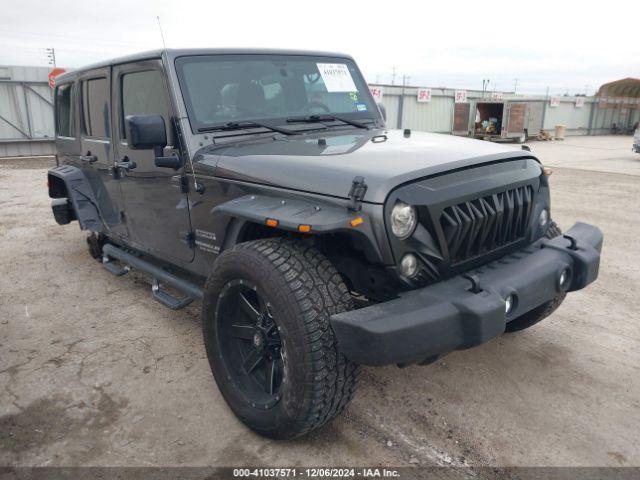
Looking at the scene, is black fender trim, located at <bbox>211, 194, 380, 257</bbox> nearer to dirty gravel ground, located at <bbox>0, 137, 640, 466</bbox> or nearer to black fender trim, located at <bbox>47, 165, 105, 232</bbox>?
dirty gravel ground, located at <bbox>0, 137, 640, 466</bbox>

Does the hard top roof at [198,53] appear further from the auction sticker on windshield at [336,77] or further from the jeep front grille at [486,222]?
the jeep front grille at [486,222]

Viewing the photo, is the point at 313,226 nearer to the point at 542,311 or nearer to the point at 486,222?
the point at 486,222

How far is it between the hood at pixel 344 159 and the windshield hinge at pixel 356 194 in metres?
0.03

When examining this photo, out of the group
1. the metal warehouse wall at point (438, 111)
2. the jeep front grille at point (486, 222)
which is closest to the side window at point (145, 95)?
the jeep front grille at point (486, 222)

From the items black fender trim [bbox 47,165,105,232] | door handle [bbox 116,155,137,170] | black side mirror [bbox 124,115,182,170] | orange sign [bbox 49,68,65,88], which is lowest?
black fender trim [bbox 47,165,105,232]

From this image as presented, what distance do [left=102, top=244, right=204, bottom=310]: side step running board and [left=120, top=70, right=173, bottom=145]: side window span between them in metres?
0.98

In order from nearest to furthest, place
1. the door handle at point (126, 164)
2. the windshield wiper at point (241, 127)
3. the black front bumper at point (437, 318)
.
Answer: the black front bumper at point (437, 318), the windshield wiper at point (241, 127), the door handle at point (126, 164)

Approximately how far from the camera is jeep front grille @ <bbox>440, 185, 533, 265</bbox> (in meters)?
2.38

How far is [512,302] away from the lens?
7.84 ft

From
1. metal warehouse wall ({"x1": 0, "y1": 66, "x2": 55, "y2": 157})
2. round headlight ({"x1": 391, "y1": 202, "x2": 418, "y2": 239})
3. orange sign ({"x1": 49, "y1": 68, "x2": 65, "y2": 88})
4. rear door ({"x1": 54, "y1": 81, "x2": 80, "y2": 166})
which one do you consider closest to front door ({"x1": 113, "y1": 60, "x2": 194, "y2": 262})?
rear door ({"x1": 54, "y1": 81, "x2": 80, "y2": 166})

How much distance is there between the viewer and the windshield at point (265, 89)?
3.22 meters

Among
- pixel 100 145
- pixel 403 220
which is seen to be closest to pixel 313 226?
pixel 403 220

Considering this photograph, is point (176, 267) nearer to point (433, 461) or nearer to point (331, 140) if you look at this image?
point (331, 140)

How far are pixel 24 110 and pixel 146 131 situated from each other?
1515cm
